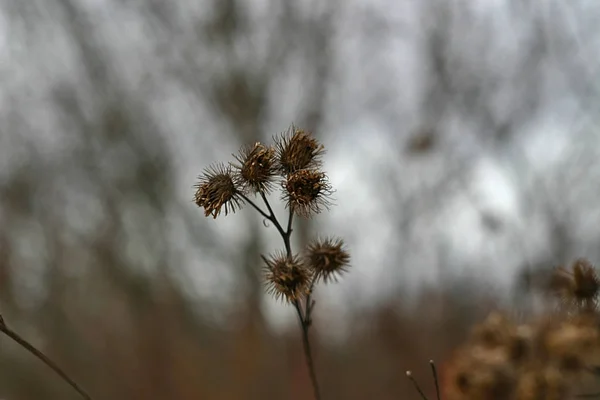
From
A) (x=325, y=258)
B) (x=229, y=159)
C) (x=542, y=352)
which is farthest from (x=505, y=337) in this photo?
→ (x=229, y=159)

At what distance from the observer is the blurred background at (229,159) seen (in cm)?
188

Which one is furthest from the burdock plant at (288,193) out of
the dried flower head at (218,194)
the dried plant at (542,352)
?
the dried plant at (542,352)

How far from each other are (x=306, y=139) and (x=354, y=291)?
1.77 metres

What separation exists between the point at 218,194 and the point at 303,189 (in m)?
0.06

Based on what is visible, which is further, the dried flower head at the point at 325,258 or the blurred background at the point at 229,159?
the blurred background at the point at 229,159

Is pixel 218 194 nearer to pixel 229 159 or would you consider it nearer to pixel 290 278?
pixel 290 278

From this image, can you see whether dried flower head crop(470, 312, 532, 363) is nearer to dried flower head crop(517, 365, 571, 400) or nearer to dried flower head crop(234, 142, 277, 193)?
dried flower head crop(517, 365, 571, 400)

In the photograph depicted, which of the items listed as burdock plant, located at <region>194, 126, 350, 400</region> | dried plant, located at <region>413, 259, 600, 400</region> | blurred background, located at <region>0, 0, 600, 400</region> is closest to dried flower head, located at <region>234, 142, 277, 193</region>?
burdock plant, located at <region>194, 126, 350, 400</region>

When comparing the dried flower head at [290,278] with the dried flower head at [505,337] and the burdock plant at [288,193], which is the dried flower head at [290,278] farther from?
the dried flower head at [505,337]

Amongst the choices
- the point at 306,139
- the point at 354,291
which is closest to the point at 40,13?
the point at 354,291

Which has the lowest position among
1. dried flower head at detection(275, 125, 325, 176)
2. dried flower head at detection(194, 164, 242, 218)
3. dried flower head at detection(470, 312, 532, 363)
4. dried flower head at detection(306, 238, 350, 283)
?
dried flower head at detection(470, 312, 532, 363)

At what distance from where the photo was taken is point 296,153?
420 millimetres

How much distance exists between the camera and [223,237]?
8.66 ft

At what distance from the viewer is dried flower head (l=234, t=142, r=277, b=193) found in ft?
1.36
